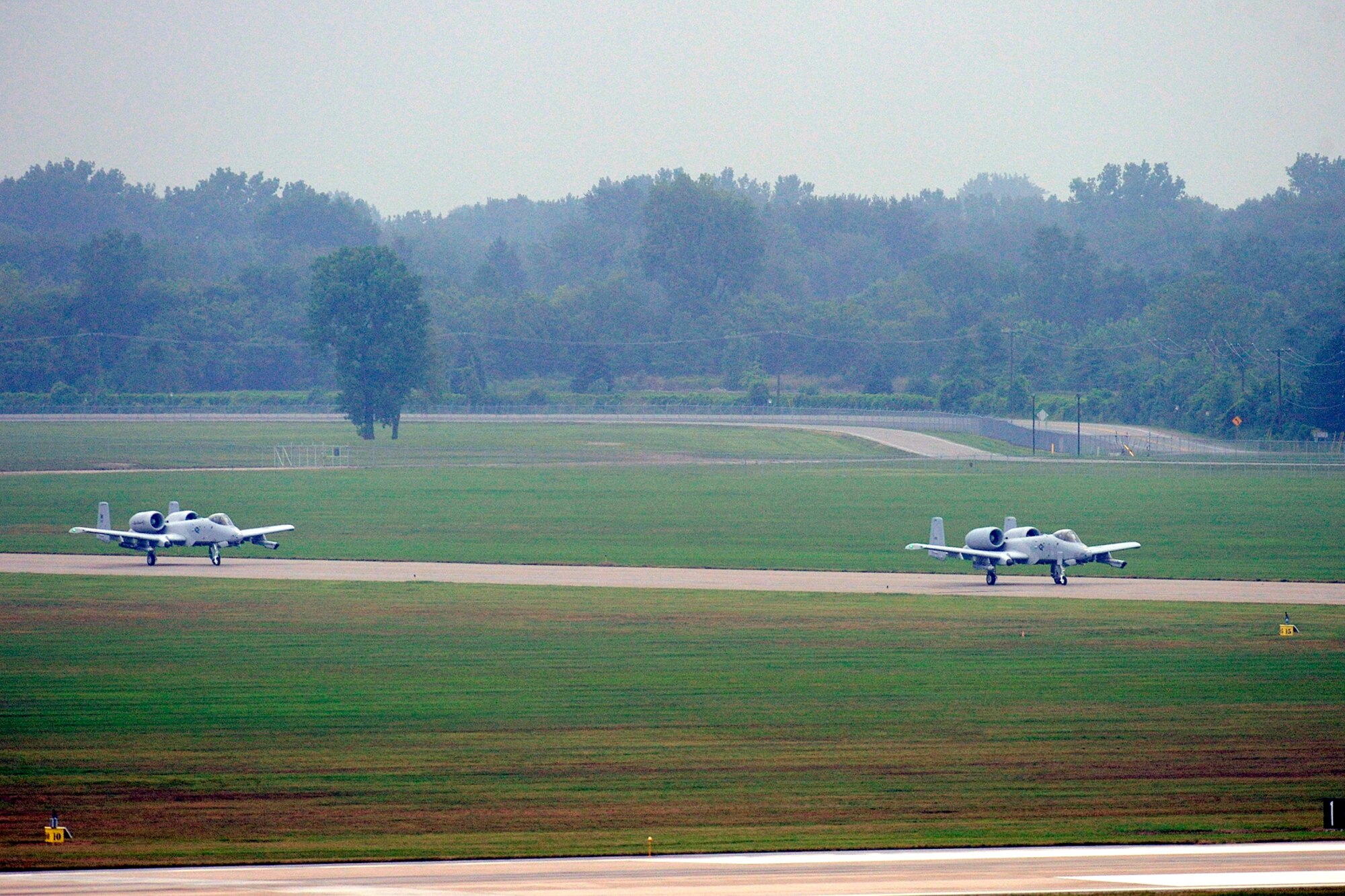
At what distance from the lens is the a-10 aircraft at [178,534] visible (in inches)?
2336

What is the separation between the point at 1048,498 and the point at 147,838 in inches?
2935

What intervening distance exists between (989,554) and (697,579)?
10474mm

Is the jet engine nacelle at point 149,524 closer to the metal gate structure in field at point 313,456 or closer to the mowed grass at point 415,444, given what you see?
the mowed grass at point 415,444

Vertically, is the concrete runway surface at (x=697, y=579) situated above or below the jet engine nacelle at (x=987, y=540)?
below

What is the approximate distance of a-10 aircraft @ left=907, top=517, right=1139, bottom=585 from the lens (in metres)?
51.9

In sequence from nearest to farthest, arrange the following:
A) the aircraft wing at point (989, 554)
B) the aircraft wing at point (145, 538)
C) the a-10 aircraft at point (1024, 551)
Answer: the a-10 aircraft at point (1024, 551), the aircraft wing at point (989, 554), the aircraft wing at point (145, 538)

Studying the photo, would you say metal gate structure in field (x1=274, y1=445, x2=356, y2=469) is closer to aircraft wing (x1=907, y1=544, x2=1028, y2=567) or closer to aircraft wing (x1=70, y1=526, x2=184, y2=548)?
aircraft wing (x1=70, y1=526, x2=184, y2=548)

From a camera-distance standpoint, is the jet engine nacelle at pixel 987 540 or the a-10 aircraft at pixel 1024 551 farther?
the jet engine nacelle at pixel 987 540

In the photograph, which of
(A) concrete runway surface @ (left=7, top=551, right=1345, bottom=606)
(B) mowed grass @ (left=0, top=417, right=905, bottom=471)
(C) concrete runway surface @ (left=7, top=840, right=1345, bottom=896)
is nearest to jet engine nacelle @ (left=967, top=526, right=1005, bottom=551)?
(A) concrete runway surface @ (left=7, top=551, right=1345, bottom=606)

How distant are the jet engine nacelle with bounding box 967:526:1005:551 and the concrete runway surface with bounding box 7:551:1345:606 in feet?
4.76

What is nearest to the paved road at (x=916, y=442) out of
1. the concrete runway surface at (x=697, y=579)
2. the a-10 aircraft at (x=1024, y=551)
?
the concrete runway surface at (x=697, y=579)

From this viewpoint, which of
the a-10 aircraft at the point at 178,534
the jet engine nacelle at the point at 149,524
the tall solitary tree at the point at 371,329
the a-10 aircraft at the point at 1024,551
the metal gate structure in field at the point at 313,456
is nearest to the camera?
the a-10 aircraft at the point at 1024,551

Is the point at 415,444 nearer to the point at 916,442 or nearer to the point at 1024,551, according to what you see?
the point at 916,442

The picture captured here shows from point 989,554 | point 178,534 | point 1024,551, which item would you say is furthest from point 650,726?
point 178,534
